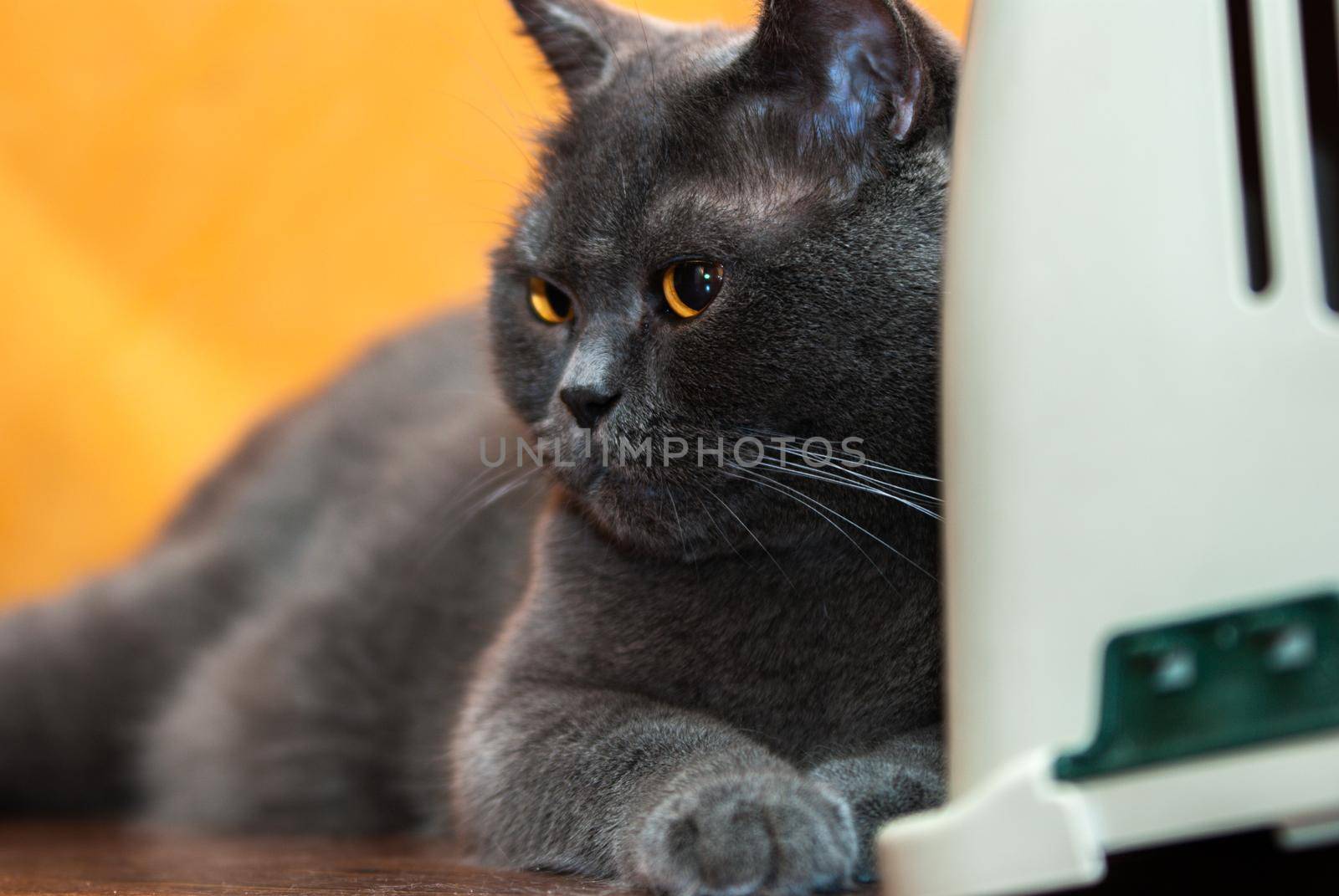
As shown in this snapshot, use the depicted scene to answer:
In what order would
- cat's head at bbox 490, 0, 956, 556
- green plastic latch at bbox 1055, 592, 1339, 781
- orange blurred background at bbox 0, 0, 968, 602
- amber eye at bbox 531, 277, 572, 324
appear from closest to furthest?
green plastic latch at bbox 1055, 592, 1339, 781, cat's head at bbox 490, 0, 956, 556, amber eye at bbox 531, 277, 572, 324, orange blurred background at bbox 0, 0, 968, 602

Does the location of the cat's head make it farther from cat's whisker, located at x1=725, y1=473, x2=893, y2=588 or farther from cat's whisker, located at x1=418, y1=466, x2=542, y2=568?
cat's whisker, located at x1=418, y1=466, x2=542, y2=568

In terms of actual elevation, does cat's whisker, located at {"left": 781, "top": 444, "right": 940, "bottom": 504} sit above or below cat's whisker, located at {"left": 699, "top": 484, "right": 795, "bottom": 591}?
above

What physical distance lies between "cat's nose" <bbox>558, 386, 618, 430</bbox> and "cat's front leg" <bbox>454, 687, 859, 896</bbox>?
0.74 feet

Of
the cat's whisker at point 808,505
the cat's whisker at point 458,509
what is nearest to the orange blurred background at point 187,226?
the cat's whisker at point 458,509

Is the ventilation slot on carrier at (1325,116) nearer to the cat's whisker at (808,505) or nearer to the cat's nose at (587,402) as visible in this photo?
the cat's whisker at (808,505)

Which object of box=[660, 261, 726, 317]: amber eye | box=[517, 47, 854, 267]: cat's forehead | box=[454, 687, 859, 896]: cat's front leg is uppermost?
box=[517, 47, 854, 267]: cat's forehead

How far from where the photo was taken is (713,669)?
0.99 meters

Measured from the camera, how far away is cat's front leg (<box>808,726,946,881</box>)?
33.0 inches

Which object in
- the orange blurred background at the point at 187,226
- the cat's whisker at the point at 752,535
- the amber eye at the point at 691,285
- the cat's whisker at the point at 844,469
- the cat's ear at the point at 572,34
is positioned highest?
the orange blurred background at the point at 187,226

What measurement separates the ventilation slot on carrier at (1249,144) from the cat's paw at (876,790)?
15.8 inches

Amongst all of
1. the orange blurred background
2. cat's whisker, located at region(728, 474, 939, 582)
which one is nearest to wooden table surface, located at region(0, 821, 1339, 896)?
cat's whisker, located at region(728, 474, 939, 582)

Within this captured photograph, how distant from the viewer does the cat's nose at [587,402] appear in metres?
0.95

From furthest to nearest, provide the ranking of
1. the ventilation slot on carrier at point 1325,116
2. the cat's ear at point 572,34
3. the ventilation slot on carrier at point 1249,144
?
the cat's ear at point 572,34 < the ventilation slot on carrier at point 1325,116 < the ventilation slot on carrier at point 1249,144

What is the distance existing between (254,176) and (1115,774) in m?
→ 2.05
